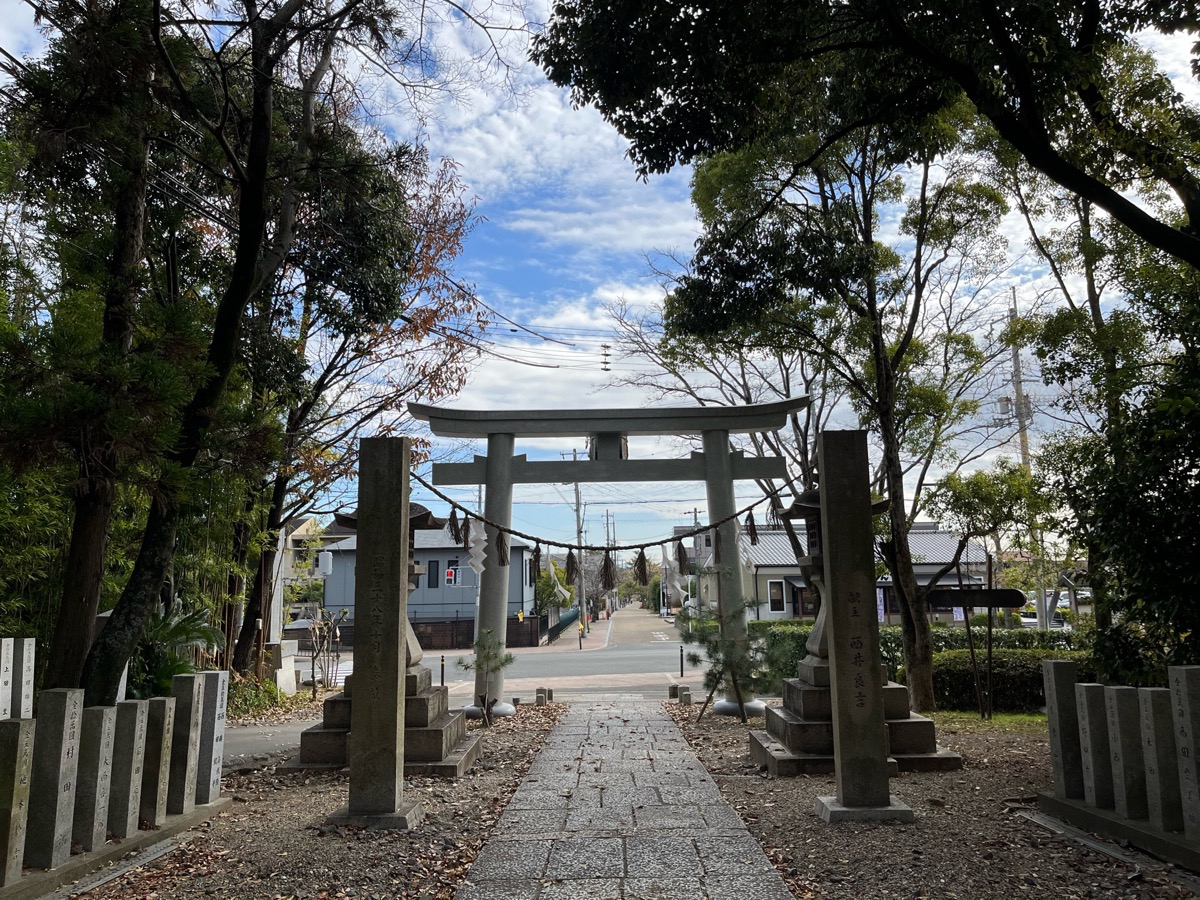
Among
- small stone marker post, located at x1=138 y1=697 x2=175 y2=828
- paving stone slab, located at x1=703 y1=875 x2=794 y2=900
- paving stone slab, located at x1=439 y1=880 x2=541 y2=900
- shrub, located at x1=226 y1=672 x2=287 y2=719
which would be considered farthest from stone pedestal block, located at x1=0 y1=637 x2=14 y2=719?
shrub, located at x1=226 y1=672 x2=287 y2=719

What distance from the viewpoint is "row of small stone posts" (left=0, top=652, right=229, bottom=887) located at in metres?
4.06

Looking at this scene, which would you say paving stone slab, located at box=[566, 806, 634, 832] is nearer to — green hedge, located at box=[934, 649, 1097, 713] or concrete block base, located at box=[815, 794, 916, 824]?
concrete block base, located at box=[815, 794, 916, 824]

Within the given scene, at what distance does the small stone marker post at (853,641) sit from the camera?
558 cm

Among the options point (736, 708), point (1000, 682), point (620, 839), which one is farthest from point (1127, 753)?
point (1000, 682)

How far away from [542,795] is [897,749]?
10.5ft

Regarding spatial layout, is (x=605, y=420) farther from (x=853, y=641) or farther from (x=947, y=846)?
(x=947, y=846)

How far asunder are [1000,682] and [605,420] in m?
7.51

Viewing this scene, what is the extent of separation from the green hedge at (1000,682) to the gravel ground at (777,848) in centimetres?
573

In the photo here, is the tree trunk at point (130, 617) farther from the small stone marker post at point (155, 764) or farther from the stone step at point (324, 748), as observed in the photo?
the stone step at point (324, 748)

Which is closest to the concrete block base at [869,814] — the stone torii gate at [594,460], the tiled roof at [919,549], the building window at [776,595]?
the stone torii gate at [594,460]

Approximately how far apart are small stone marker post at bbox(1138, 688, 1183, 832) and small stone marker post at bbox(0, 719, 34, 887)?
19.9 feet

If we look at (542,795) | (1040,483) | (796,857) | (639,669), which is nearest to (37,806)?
(542,795)

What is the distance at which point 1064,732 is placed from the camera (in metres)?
5.65

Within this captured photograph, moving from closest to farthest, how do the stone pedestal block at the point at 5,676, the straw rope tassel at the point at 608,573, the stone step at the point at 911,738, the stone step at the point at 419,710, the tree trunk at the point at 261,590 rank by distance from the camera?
the stone pedestal block at the point at 5,676 → the stone step at the point at 911,738 → the stone step at the point at 419,710 → the straw rope tassel at the point at 608,573 → the tree trunk at the point at 261,590
